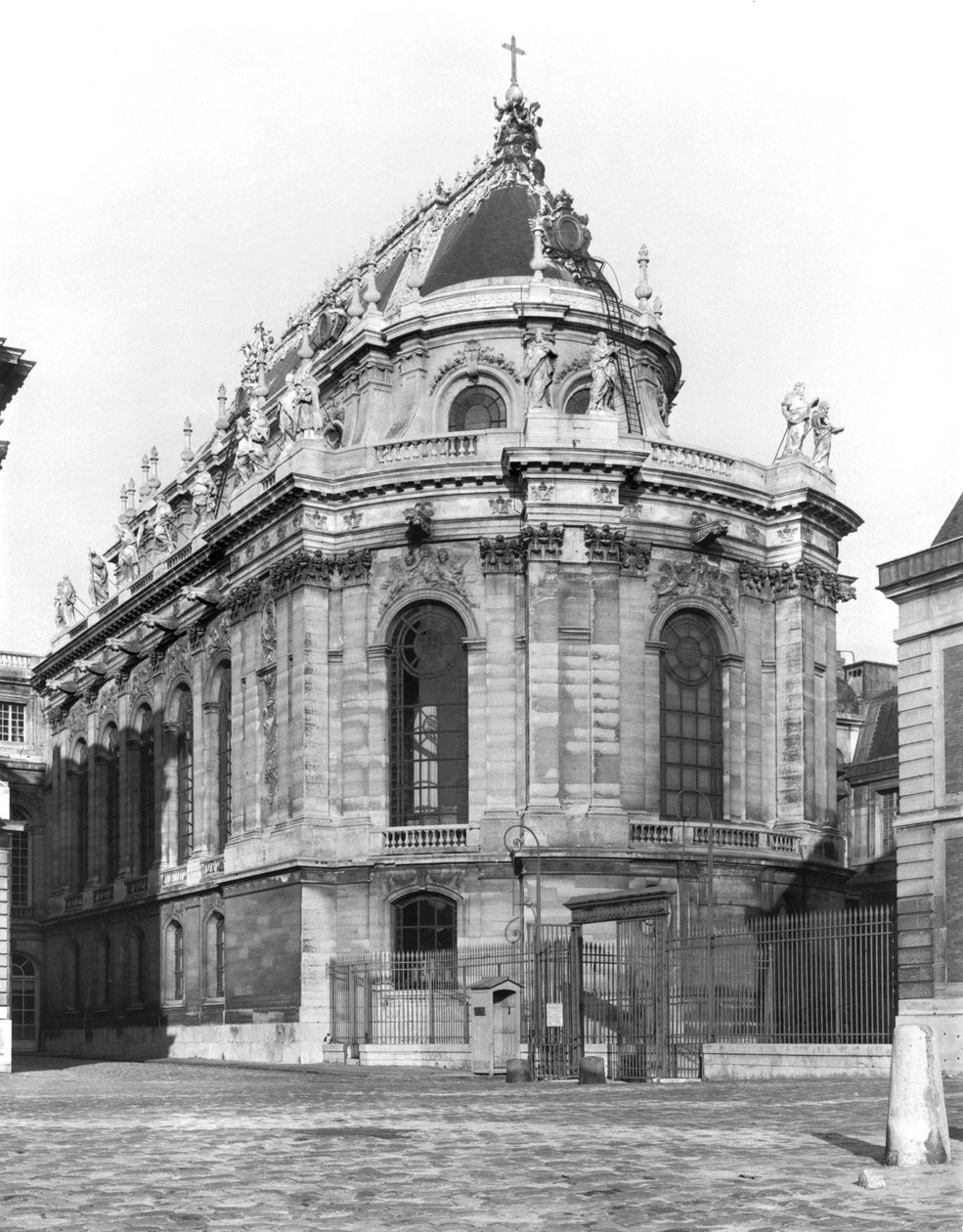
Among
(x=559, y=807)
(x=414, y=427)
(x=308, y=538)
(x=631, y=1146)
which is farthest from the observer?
(x=414, y=427)

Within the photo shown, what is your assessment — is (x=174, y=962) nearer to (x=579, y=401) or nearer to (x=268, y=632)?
(x=268, y=632)

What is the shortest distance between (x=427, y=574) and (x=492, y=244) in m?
11.9

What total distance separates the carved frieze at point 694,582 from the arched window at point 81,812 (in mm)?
28310

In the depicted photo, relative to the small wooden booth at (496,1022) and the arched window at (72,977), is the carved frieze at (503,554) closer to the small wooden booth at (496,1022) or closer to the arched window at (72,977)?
the small wooden booth at (496,1022)

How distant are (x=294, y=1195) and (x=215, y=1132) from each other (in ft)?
19.5

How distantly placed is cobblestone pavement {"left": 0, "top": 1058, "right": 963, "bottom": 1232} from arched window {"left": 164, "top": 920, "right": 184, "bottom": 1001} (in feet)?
107

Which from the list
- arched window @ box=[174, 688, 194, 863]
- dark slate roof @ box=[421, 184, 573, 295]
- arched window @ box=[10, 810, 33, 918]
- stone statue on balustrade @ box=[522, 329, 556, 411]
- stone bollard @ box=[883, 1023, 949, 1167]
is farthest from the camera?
arched window @ box=[10, 810, 33, 918]

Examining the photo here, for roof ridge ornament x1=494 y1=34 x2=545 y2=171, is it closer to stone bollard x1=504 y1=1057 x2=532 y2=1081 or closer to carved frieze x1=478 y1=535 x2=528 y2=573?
carved frieze x1=478 y1=535 x2=528 y2=573

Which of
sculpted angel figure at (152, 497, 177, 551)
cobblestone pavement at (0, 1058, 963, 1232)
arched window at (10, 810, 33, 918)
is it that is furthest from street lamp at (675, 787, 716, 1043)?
arched window at (10, 810, 33, 918)

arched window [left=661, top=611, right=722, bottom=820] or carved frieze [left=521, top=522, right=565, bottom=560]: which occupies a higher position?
carved frieze [left=521, top=522, right=565, bottom=560]

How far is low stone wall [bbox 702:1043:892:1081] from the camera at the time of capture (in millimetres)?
27656

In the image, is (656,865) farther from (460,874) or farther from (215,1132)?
(215,1132)

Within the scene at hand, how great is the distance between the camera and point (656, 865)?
45719 millimetres

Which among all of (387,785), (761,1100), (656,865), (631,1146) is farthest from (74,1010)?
(631,1146)
